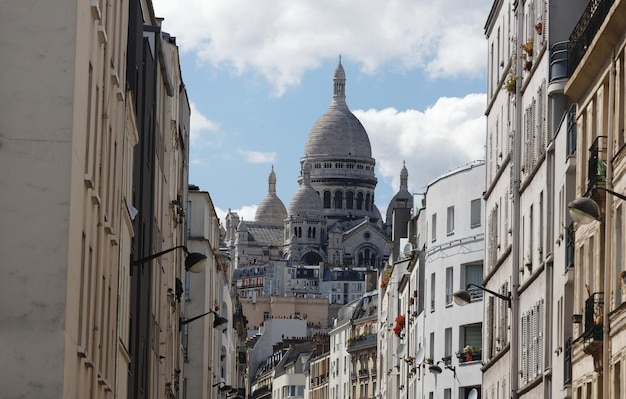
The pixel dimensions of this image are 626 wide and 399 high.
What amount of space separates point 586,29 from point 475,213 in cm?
2918

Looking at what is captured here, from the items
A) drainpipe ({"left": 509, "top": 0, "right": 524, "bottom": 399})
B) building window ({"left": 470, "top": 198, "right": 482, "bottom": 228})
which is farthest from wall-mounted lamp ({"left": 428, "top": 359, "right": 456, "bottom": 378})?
drainpipe ({"left": 509, "top": 0, "right": 524, "bottom": 399})

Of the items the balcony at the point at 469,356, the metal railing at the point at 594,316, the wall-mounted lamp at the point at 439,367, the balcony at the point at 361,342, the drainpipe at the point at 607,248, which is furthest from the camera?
the balcony at the point at 361,342

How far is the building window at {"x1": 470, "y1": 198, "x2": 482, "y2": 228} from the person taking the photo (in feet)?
209

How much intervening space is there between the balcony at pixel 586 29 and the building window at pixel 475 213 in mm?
25179

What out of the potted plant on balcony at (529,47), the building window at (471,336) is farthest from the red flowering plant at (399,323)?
the potted plant on balcony at (529,47)

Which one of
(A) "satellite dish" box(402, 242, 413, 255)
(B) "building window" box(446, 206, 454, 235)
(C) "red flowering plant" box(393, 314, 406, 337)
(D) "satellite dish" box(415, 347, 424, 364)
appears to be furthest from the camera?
(A) "satellite dish" box(402, 242, 413, 255)

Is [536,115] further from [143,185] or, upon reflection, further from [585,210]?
[585,210]

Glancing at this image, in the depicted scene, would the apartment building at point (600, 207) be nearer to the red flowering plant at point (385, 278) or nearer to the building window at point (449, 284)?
the building window at point (449, 284)

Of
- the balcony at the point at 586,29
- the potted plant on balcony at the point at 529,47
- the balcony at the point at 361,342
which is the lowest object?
the balcony at the point at 586,29

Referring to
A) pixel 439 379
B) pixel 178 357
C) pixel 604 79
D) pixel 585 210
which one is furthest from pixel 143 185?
pixel 439 379

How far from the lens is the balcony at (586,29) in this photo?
32438 mm

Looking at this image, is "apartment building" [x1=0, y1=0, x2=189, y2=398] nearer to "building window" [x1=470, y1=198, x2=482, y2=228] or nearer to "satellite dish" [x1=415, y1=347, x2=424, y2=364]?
"building window" [x1=470, y1=198, x2=482, y2=228]

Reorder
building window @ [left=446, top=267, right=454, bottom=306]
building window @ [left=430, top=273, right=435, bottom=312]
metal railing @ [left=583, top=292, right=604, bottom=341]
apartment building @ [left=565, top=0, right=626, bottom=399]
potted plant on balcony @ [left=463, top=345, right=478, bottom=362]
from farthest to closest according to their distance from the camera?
building window @ [left=430, top=273, right=435, bottom=312], building window @ [left=446, top=267, right=454, bottom=306], potted plant on balcony @ [left=463, top=345, right=478, bottom=362], metal railing @ [left=583, top=292, right=604, bottom=341], apartment building @ [left=565, top=0, right=626, bottom=399]

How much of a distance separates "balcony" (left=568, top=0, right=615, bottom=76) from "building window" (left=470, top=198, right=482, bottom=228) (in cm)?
2518
